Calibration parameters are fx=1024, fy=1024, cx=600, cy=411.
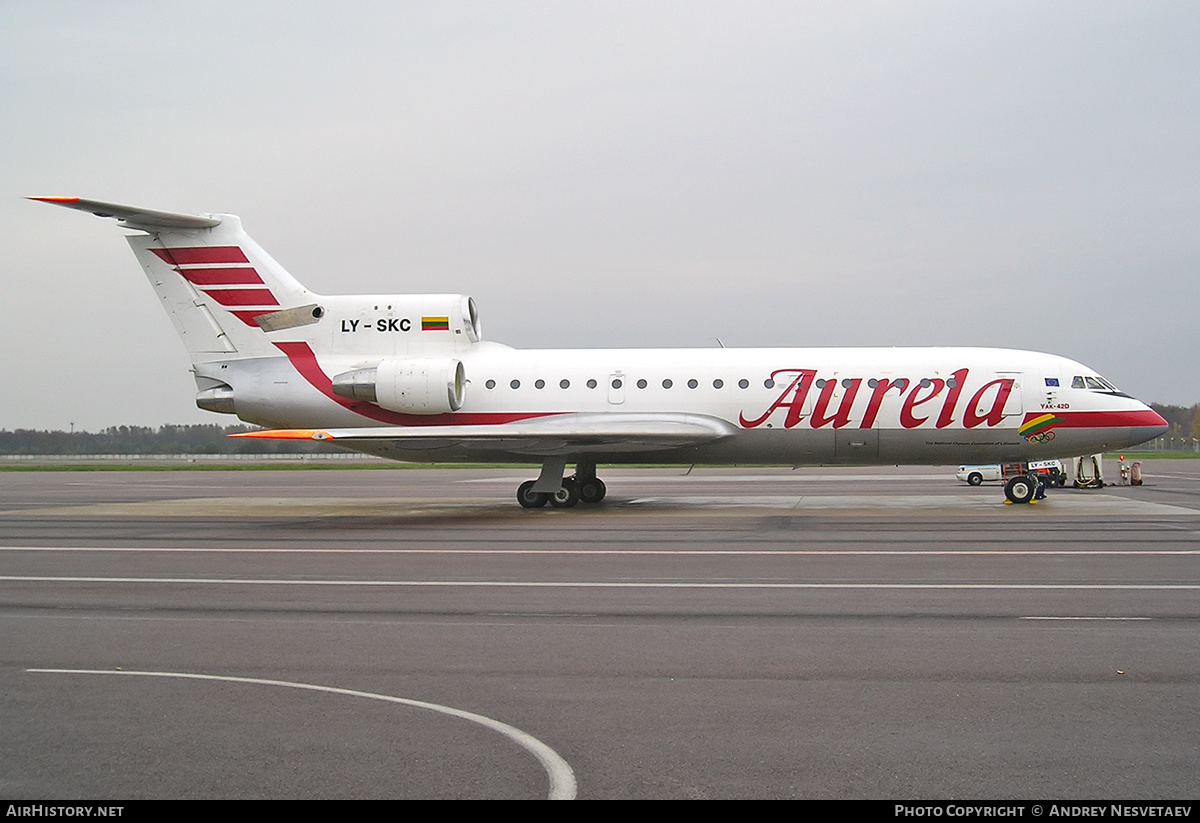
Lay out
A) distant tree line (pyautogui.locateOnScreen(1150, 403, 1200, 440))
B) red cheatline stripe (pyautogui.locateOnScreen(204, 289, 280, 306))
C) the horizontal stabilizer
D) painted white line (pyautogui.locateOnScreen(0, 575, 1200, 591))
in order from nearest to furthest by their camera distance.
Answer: painted white line (pyautogui.locateOnScreen(0, 575, 1200, 591)) < the horizontal stabilizer < red cheatline stripe (pyautogui.locateOnScreen(204, 289, 280, 306)) < distant tree line (pyautogui.locateOnScreen(1150, 403, 1200, 440))

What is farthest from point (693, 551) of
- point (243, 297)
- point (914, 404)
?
point (243, 297)

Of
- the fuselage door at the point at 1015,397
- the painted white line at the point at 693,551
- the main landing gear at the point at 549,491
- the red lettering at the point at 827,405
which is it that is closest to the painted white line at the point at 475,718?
the painted white line at the point at 693,551

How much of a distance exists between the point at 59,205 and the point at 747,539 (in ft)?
50.4

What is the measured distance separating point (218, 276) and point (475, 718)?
20346 mm

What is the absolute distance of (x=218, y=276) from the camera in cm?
2402

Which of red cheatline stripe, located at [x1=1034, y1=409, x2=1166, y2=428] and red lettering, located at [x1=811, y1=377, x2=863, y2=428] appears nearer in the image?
red cheatline stripe, located at [x1=1034, y1=409, x2=1166, y2=428]

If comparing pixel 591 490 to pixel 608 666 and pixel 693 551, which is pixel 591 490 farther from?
pixel 608 666

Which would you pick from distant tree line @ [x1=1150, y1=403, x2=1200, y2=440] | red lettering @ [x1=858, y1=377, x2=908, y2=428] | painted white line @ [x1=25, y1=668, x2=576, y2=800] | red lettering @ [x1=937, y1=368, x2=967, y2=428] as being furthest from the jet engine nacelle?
distant tree line @ [x1=1150, y1=403, x2=1200, y2=440]

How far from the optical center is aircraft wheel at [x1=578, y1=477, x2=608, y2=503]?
81.0 ft

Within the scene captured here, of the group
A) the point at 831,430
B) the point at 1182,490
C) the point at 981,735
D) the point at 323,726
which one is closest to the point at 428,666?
the point at 323,726

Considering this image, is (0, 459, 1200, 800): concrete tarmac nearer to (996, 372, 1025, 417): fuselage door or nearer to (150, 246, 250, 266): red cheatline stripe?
→ (996, 372, 1025, 417): fuselage door

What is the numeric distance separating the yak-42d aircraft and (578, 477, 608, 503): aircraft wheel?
0.04m

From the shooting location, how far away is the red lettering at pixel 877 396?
22.1 m
